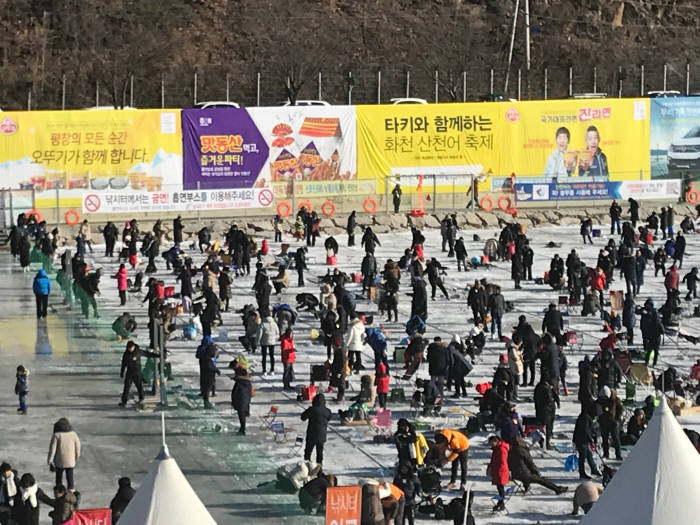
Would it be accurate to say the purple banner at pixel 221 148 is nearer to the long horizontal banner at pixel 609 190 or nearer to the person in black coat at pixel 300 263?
the long horizontal banner at pixel 609 190

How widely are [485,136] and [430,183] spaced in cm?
333

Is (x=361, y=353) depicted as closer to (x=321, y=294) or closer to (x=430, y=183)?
(x=321, y=294)

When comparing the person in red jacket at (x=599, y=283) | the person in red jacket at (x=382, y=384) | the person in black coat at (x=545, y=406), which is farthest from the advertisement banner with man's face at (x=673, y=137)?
the person in black coat at (x=545, y=406)

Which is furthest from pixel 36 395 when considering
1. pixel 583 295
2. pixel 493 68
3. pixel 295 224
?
pixel 493 68

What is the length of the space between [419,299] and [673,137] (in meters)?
26.5

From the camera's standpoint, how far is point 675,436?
18.2 meters

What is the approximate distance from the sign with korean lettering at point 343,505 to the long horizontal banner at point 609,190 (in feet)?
124

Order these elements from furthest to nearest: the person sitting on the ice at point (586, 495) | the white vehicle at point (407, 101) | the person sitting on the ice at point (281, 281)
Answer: the white vehicle at point (407, 101) → the person sitting on the ice at point (281, 281) → the person sitting on the ice at point (586, 495)

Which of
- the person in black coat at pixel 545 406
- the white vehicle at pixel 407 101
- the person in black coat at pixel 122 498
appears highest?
the white vehicle at pixel 407 101

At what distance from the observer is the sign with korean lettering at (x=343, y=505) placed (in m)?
20.4

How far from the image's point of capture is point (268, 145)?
57.6 m

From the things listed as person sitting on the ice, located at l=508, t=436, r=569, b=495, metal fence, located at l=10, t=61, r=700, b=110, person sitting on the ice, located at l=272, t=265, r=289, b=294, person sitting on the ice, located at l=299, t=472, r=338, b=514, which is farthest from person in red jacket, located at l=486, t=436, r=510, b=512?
metal fence, located at l=10, t=61, r=700, b=110

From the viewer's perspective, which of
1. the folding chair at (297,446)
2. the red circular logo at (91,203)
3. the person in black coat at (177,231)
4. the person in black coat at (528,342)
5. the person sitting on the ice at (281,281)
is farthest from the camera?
the red circular logo at (91,203)

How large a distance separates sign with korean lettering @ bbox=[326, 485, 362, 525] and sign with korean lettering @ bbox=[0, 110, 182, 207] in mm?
34651
